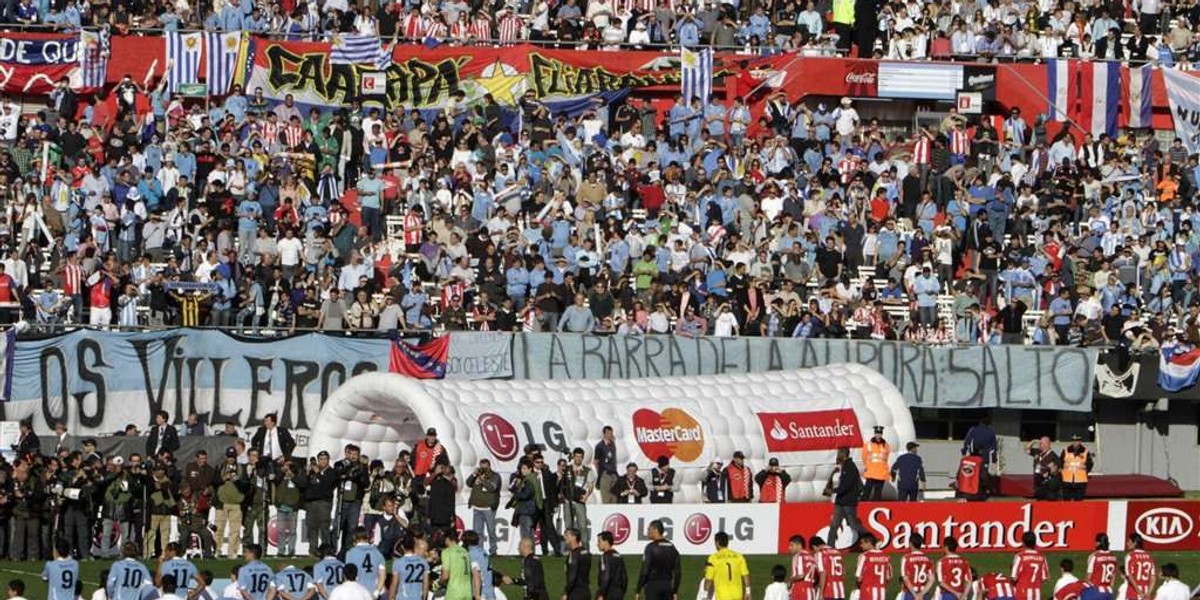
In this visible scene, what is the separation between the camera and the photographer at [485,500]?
34.7 metres

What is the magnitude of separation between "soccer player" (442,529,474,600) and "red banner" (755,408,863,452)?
39.2 feet

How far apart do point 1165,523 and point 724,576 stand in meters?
11.1

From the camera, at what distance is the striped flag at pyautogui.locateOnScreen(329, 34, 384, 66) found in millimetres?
49281

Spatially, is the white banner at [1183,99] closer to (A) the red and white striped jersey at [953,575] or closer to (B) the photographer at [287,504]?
(B) the photographer at [287,504]

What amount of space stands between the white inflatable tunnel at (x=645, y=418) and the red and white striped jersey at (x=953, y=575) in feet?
30.8

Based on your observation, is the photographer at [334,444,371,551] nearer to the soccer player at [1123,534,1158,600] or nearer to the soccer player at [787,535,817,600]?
the soccer player at [787,535,817,600]

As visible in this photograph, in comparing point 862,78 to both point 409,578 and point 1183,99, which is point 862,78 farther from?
point 409,578

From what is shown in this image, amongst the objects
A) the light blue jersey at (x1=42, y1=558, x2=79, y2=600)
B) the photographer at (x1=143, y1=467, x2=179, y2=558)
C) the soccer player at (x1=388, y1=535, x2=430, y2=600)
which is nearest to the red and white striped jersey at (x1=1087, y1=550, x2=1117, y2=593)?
the soccer player at (x1=388, y1=535, x2=430, y2=600)

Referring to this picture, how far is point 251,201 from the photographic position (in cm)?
4334

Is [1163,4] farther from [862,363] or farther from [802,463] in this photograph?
[802,463]

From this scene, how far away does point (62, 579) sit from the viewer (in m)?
27.2

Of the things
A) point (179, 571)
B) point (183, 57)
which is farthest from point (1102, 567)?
point (183, 57)

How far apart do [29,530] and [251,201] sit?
1024cm

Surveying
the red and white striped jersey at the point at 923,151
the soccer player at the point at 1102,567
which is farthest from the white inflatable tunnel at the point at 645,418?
the soccer player at the point at 1102,567
